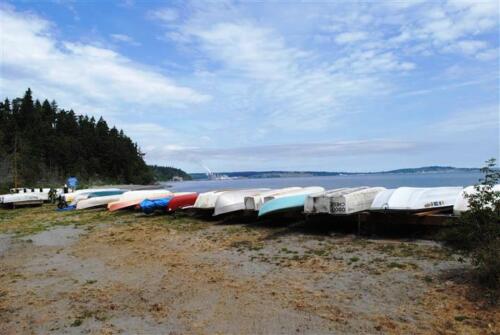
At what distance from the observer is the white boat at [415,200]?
878 cm

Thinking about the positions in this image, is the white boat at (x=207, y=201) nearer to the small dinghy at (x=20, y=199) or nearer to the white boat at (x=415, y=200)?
the white boat at (x=415, y=200)

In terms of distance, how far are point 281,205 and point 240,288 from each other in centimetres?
535

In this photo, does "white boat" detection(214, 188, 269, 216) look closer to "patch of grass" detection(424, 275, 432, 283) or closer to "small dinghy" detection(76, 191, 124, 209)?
"patch of grass" detection(424, 275, 432, 283)

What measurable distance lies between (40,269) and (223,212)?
5.79 meters

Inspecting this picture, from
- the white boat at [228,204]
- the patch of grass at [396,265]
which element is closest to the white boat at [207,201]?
the white boat at [228,204]

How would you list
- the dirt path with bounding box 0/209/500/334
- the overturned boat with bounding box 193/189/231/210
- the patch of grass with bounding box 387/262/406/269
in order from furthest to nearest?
1. the overturned boat with bounding box 193/189/231/210
2. the patch of grass with bounding box 387/262/406/269
3. the dirt path with bounding box 0/209/500/334

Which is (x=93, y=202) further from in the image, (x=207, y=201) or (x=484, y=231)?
(x=484, y=231)

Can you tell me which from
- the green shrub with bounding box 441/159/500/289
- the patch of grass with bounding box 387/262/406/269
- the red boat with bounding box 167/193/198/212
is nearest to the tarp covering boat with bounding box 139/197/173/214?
the red boat with bounding box 167/193/198/212

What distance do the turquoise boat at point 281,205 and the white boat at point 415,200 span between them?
2.08m

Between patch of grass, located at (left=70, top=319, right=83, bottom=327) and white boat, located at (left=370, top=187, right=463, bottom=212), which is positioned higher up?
white boat, located at (left=370, top=187, right=463, bottom=212)

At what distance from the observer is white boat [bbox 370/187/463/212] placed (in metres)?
8.78

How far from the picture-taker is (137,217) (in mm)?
14672

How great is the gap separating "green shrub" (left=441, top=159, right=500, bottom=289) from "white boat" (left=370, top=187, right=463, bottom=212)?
10.6 feet

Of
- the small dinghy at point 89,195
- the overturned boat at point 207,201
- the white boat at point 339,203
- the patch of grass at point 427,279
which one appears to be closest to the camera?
the patch of grass at point 427,279
